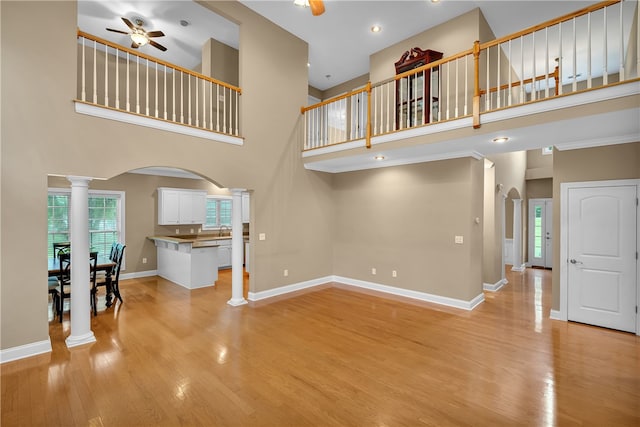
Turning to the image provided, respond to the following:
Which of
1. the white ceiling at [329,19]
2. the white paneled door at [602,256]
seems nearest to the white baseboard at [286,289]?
the white paneled door at [602,256]

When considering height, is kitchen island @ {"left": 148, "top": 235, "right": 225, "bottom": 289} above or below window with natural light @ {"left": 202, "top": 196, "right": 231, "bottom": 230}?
below

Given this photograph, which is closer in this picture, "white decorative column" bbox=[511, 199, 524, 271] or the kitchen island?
the kitchen island

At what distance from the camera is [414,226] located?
5535 mm

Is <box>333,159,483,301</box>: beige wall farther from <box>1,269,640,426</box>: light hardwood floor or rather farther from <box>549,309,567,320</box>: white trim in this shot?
<box>549,309,567,320</box>: white trim

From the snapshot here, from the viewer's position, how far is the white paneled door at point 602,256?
3910 millimetres

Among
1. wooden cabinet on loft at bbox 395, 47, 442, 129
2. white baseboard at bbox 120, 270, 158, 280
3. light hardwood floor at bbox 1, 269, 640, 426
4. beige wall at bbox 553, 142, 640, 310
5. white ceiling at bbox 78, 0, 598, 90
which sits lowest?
light hardwood floor at bbox 1, 269, 640, 426

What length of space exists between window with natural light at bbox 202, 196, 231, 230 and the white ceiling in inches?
153

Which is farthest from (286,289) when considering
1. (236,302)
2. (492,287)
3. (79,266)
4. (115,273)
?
(492,287)

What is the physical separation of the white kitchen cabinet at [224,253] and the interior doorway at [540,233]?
29.6 feet

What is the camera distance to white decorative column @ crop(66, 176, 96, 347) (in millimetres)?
3535

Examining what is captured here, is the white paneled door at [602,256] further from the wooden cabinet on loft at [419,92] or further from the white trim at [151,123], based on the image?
the white trim at [151,123]

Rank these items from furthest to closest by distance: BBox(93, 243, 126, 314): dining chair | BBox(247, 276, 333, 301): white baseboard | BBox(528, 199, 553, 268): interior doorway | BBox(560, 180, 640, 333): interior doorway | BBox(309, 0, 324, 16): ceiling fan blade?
BBox(528, 199, 553, 268): interior doorway
BBox(247, 276, 333, 301): white baseboard
BBox(93, 243, 126, 314): dining chair
BBox(560, 180, 640, 333): interior doorway
BBox(309, 0, 324, 16): ceiling fan blade

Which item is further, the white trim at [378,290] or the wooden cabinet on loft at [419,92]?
the white trim at [378,290]

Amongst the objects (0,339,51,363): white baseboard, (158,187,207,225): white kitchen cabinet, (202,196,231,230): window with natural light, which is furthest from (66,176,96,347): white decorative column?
(202,196,231,230): window with natural light
